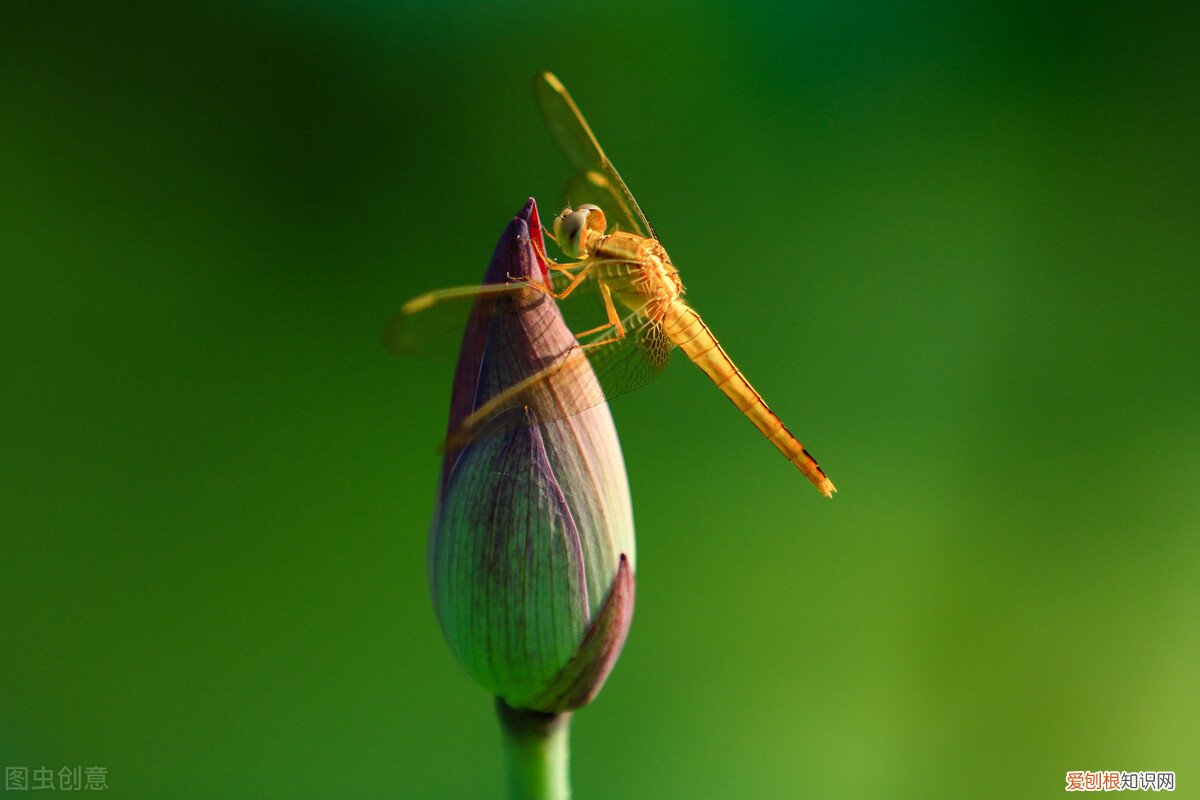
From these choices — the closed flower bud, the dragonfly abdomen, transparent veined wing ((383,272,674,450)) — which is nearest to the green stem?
the closed flower bud

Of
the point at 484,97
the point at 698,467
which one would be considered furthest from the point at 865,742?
the point at 484,97

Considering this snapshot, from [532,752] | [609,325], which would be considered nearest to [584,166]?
[609,325]

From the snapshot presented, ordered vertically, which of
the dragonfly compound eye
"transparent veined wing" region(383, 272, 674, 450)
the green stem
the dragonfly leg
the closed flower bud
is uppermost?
the dragonfly compound eye

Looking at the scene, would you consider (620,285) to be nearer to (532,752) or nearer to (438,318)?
(438,318)

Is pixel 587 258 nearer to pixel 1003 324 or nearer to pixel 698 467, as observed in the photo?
pixel 698 467

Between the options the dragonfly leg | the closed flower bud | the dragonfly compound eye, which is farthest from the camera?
the dragonfly compound eye

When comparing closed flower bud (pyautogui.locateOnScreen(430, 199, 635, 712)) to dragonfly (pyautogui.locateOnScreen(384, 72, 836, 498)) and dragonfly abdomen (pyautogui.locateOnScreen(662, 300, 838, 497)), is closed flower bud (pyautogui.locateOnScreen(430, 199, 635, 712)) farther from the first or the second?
dragonfly abdomen (pyautogui.locateOnScreen(662, 300, 838, 497))

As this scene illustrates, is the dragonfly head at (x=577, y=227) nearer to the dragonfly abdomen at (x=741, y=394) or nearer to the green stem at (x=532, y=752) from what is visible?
the dragonfly abdomen at (x=741, y=394)

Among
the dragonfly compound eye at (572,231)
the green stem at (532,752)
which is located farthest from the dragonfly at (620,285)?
the green stem at (532,752)
